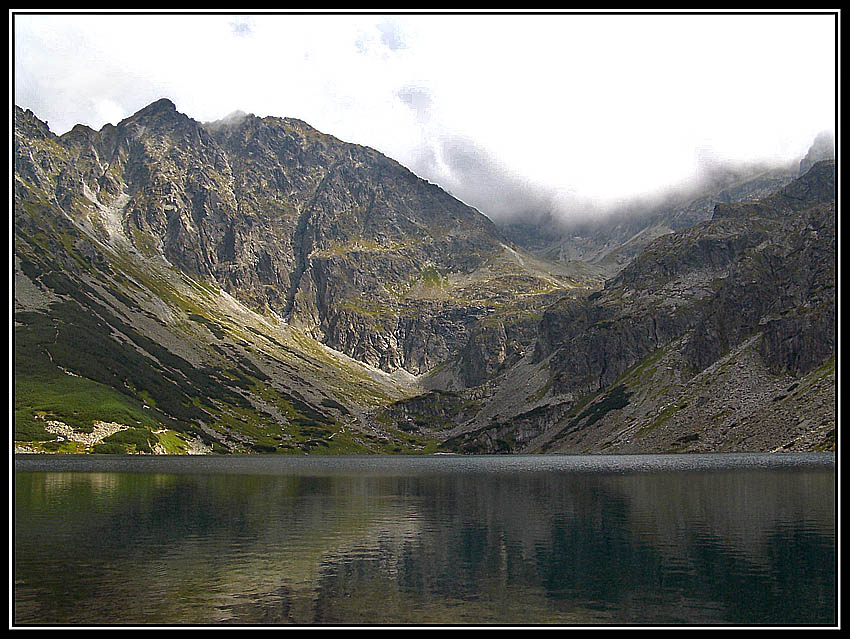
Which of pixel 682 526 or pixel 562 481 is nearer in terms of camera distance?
pixel 682 526

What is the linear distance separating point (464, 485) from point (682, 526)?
67626 mm

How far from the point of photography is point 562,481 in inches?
5684

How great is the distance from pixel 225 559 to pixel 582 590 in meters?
28.4

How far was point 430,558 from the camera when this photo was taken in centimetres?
A: 5997

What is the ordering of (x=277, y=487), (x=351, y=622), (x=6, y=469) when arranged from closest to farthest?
(x=6, y=469)
(x=351, y=622)
(x=277, y=487)

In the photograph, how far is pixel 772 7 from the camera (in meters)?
28.4

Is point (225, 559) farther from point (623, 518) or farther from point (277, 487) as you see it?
point (277, 487)

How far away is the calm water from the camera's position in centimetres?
4306

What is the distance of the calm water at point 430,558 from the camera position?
43.1 m

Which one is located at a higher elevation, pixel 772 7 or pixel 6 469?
pixel 772 7

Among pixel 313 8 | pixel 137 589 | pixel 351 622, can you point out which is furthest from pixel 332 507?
pixel 313 8

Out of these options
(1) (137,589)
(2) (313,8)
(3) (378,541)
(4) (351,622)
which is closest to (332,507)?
(3) (378,541)

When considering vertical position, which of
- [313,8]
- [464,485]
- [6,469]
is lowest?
[464,485]

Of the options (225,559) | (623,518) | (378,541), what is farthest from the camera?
(623,518)
